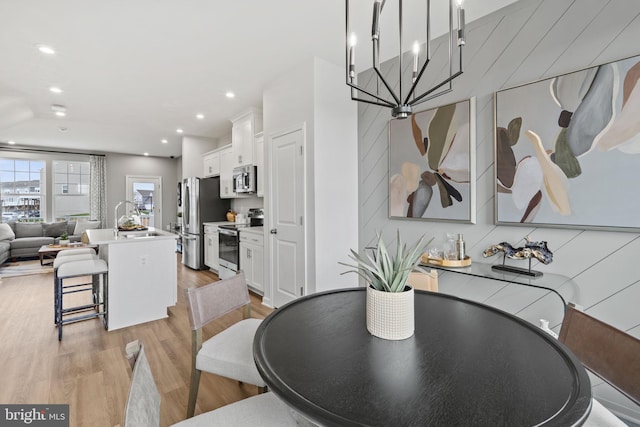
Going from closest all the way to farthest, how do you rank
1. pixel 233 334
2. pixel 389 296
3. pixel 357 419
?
pixel 357 419, pixel 389 296, pixel 233 334

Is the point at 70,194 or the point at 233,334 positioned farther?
the point at 70,194

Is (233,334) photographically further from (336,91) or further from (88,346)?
(336,91)

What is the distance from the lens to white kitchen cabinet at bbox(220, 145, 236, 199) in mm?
5145

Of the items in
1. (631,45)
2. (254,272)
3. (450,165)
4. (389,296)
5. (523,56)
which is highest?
(523,56)

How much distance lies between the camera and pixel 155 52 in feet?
9.24

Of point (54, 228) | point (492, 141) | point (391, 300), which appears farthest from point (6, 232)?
point (492, 141)

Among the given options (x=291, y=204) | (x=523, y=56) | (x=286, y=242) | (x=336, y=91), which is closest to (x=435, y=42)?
(x=523, y=56)

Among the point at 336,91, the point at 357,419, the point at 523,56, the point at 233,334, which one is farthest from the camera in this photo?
the point at 336,91

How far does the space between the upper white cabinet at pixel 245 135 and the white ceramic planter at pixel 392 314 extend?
3672 mm

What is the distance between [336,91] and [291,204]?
1.32 metres

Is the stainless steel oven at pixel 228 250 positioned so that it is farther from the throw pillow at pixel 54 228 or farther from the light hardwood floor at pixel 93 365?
the throw pillow at pixel 54 228

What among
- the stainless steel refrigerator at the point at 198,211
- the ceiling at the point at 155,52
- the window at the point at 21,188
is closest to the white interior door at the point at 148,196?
the window at the point at 21,188

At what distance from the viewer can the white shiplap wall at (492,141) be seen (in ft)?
5.70

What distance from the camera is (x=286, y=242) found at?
333 centimetres
